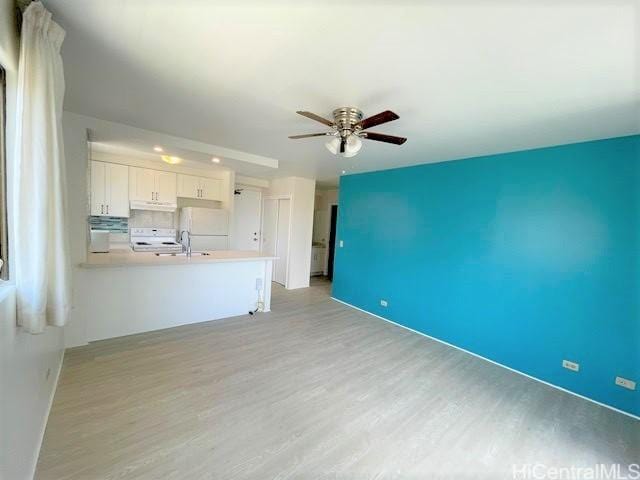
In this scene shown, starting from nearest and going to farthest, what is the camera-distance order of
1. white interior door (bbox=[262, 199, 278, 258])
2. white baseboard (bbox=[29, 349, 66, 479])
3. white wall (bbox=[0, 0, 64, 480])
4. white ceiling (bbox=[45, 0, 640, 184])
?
white wall (bbox=[0, 0, 64, 480]) → white ceiling (bbox=[45, 0, 640, 184]) → white baseboard (bbox=[29, 349, 66, 479]) → white interior door (bbox=[262, 199, 278, 258])

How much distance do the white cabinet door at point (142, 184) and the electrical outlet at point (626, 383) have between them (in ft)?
22.5

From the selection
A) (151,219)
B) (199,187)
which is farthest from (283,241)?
(151,219)

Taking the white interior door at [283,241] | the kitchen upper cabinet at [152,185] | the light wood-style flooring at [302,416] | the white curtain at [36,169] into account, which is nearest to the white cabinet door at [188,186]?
the kitchen upper cabinet at [152,185]

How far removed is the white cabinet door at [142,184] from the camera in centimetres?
490

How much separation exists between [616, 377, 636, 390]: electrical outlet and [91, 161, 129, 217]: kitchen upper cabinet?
22.9 ft

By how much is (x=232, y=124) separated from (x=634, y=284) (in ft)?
13.2

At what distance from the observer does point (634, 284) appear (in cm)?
232

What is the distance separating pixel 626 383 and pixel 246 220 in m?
6.30

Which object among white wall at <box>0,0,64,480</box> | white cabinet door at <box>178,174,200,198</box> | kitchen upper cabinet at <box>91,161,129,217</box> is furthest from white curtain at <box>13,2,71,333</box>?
white cabinet door at <box>178,174,200,198</box>

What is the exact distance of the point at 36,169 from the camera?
4.08ft

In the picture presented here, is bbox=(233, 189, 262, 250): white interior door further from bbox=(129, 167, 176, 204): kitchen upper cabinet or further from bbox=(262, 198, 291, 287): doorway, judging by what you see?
bbox=(129, 167, 176, 204): kitchen upper cabinet

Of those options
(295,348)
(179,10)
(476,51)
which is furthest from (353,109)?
(295,348)

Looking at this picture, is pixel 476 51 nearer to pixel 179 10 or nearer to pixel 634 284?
pixel 179 10

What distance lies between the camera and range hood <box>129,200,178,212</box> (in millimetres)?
4927
